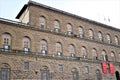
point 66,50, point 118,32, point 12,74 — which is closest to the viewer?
point 12,74

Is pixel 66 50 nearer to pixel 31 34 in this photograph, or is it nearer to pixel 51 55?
pixel 51 55

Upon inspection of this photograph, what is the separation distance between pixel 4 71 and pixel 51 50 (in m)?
7.80

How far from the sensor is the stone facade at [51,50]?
896 inches

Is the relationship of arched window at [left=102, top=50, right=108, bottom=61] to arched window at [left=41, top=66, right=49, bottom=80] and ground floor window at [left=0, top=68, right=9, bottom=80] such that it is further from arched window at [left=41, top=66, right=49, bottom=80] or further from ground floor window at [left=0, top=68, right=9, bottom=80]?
ground floor window at [left=0, top=68, right=9, bottom=80]

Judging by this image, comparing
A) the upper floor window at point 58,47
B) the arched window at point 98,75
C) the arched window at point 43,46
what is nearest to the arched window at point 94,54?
the arched window at point 98,75

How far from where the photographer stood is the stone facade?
2277 centimetres

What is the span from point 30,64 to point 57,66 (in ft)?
14.3

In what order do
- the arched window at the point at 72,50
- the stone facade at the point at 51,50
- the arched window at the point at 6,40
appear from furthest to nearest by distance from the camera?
the arched window at the point at 72,50, the arched window at the point at 6,40, the stone facade at the point at 51,50

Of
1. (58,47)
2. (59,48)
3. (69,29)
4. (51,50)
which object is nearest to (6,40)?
(51,50)

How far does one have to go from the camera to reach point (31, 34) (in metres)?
25.4

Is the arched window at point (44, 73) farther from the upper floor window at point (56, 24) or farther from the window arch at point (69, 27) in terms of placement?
A: the window arch at point (69, 27)

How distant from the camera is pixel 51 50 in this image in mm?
26688

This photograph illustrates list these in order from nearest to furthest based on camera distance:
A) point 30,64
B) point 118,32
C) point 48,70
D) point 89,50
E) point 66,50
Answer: point 30,64
point 48,70
point 66,50
point 89,50
point 118,32

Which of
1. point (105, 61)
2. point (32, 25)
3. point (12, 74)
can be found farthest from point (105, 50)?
point (12, 74)
